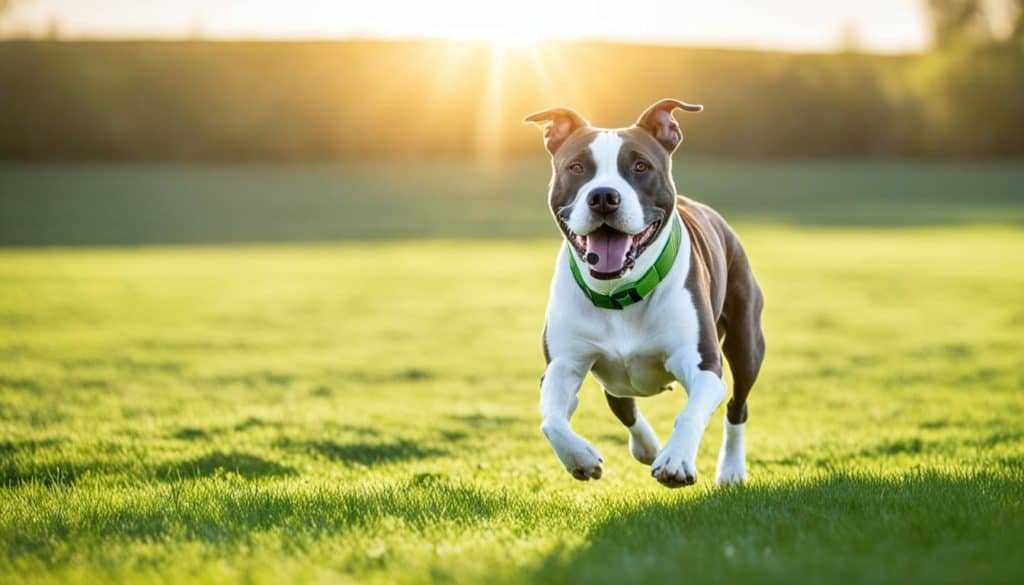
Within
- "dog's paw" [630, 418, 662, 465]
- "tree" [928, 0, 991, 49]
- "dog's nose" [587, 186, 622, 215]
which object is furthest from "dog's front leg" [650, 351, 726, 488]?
"tree" [928, 0, 991, 49]

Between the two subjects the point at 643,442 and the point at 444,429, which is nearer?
the point at 643,442

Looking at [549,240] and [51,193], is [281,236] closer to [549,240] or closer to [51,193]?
[549,240]

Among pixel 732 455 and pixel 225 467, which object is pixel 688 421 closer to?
pixel 732 455

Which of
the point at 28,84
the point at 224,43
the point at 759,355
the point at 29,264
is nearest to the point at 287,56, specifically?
the point at 224,43

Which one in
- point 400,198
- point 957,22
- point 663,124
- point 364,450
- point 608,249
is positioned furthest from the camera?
point 957,22

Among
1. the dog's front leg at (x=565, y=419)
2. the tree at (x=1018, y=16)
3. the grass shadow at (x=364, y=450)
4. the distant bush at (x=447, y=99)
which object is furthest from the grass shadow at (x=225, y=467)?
the tree at (x=1018, y=16)

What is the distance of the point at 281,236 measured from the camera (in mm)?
39156

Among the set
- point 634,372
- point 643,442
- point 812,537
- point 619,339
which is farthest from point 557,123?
point 812,537

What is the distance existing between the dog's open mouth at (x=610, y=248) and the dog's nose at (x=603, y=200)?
0.15 metres

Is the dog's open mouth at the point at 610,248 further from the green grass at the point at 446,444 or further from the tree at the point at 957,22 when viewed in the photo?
the tree at the point at 957,22

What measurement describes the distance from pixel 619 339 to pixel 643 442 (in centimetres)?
130

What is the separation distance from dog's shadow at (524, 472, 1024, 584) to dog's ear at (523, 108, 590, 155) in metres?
2.08

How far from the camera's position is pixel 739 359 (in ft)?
25.6

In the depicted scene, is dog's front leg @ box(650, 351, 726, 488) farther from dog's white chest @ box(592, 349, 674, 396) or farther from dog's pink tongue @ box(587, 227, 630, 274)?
dog's pink tongue @ box(587, 227, 630, 274)
